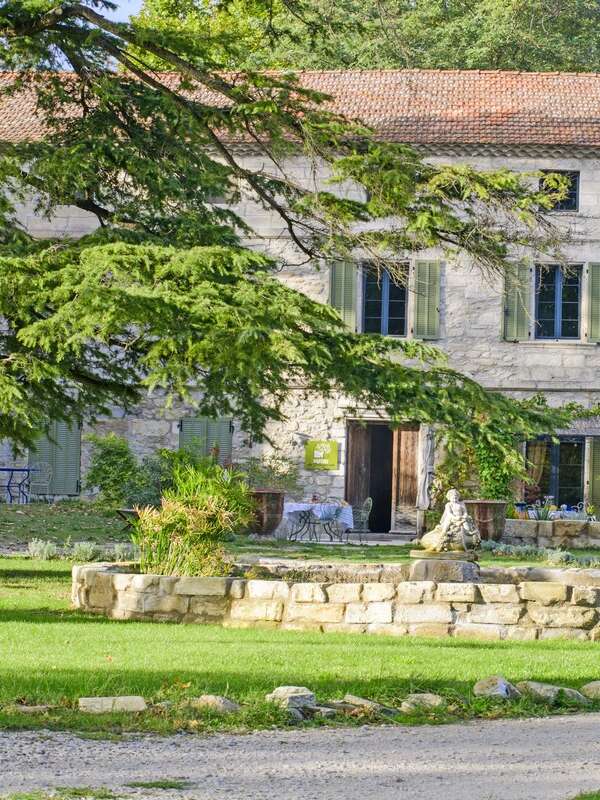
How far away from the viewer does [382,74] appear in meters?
30.6

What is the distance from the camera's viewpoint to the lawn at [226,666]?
26.2ft

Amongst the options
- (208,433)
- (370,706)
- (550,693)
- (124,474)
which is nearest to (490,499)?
(208,433)

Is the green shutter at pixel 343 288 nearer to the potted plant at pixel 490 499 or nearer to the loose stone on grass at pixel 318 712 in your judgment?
the potted plant at pixel 490 499

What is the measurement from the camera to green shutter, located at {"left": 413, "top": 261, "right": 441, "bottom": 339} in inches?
1109

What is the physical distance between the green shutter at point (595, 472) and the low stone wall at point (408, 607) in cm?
1523

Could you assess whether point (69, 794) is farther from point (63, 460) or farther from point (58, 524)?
point (63, 460)

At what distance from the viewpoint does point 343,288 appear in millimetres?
28375

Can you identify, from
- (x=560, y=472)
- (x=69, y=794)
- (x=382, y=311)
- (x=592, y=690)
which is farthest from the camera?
(x=382, y=311)

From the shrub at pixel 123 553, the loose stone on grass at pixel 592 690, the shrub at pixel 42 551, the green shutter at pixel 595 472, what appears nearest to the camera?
the loose stone on grass at pixel 592 690

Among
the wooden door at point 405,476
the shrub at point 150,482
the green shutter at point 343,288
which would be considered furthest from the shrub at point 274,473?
the green shutter at point 343,288

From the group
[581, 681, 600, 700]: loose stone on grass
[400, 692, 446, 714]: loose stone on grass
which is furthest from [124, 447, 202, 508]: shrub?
[400, 692, 446, 714]: loose stone on grass

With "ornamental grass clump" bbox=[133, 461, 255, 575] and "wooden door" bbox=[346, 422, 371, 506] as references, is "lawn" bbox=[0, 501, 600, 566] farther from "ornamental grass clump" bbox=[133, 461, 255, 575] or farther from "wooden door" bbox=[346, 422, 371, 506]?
"ornamental grass clump" bbox=[133, 461, 255, 575]

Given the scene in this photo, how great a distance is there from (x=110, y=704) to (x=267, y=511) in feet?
54.6

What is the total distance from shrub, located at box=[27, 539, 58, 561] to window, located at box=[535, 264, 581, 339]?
12.1 m
